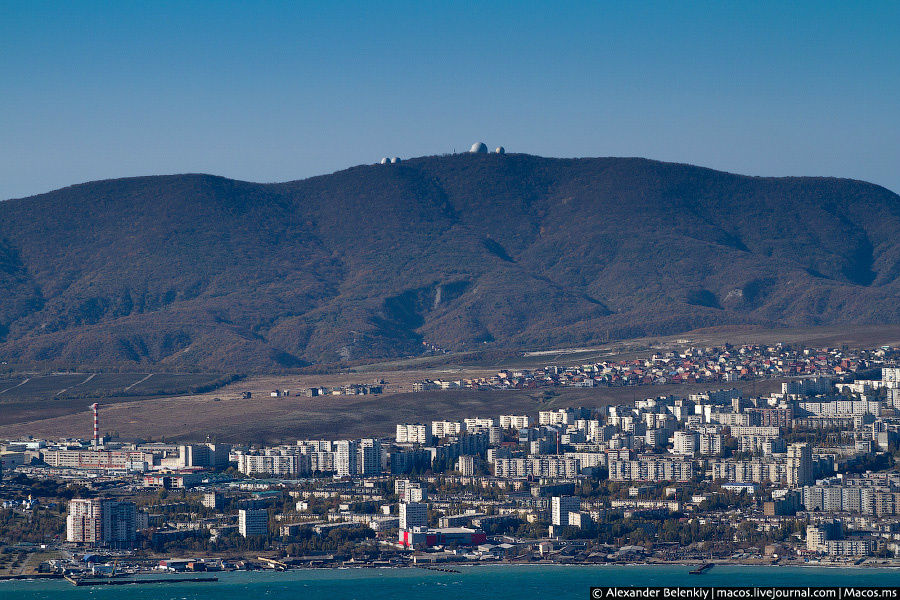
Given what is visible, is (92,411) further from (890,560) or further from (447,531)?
(890,560)

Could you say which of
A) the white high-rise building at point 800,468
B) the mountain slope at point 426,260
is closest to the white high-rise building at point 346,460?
the white high-rise building at point 800,468

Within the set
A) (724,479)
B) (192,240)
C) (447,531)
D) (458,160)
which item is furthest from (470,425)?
(458,160)

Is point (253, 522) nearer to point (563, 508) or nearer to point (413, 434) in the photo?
point (563, 508)

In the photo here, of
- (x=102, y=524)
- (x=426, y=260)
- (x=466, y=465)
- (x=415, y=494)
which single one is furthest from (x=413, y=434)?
(x=426, y=260)

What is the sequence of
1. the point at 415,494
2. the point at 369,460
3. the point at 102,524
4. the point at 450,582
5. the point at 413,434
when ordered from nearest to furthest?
the point at 450,582, the point at 102,524, the point at 415,494, the point at 369,460, the point at 413,434

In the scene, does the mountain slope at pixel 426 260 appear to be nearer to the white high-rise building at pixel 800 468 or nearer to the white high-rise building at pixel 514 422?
the white high-rise building at pixel 514 422
